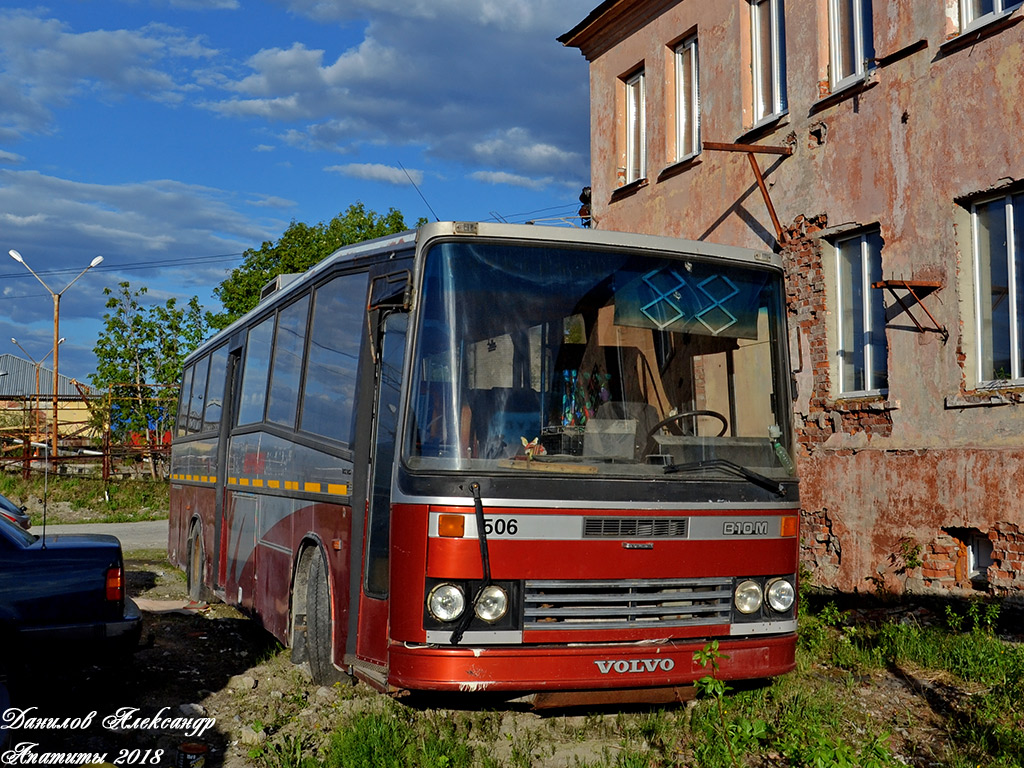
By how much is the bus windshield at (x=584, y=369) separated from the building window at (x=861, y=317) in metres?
5.91

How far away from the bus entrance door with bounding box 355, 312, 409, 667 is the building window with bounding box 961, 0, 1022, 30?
294 inches

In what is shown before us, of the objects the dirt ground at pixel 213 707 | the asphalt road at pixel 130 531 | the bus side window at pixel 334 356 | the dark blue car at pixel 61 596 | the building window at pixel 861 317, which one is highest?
the building window at pixel 861 317

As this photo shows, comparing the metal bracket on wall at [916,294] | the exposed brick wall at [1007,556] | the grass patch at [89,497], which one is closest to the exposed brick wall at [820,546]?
the exposed brick wall at [1007,556]

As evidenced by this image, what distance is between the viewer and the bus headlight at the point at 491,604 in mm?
5434

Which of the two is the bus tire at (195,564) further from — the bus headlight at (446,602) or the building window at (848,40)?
the building window at (848,40)

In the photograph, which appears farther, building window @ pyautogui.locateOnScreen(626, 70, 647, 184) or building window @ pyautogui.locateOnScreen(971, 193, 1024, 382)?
building window @ pyautogui.locateOnScreen(626, 70, 647, 184)

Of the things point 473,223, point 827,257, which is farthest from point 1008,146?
point 473,223

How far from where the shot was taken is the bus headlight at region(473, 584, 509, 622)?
543 centimetres

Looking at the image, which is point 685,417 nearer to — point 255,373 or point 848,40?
point 255,373

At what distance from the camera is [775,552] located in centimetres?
612

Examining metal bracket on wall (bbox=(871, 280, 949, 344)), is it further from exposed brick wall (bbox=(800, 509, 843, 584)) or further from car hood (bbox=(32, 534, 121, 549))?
car hood (bbox=(32, 534, 121, 549))

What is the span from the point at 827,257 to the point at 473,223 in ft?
25.9

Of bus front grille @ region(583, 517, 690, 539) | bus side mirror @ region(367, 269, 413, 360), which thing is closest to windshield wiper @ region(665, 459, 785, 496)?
bus front grille @ region(583, 517, 690, 539)

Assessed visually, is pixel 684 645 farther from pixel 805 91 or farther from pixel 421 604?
pixel 805 91
